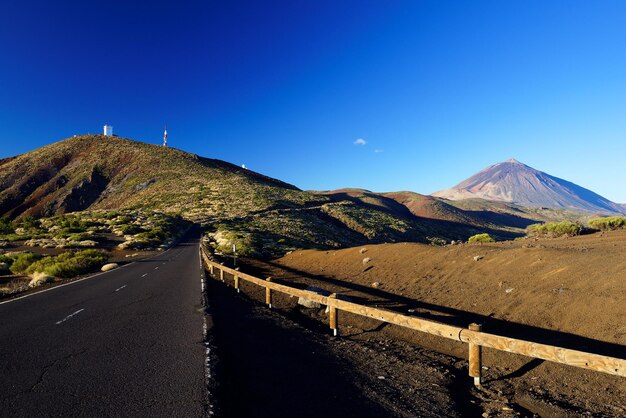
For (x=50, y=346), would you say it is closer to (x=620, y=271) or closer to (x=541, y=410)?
(x=541, y=410)

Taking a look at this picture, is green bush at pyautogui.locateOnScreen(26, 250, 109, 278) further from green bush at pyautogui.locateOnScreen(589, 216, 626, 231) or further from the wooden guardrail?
green bush at pyautogui.locateOnScreen(589, 216, 626, 231)

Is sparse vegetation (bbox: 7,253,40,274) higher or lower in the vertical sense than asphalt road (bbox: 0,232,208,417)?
lower

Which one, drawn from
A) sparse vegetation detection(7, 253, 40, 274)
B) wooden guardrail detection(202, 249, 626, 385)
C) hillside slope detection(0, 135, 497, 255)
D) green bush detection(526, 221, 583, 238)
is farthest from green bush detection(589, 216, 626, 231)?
sparse vegetation detection(7, 253, 40, 274)

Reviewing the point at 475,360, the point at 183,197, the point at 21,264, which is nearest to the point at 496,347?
the point at 475,360

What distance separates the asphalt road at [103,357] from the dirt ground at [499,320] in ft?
10.1

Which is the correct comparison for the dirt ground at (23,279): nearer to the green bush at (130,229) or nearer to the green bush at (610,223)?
the green bush at (130,229)

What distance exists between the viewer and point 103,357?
22.2 feet

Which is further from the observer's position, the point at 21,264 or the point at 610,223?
the point at 21,264

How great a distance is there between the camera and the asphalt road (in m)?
4.86

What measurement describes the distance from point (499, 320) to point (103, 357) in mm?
9461

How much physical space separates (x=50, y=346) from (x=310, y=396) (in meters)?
5.84

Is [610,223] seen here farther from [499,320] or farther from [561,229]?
[499,320]

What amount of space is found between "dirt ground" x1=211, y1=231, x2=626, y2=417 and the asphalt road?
10.1ft

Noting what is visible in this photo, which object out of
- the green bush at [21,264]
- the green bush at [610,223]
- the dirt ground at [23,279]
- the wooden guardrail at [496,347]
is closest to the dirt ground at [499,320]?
the wooden guardrail at [496,347]
